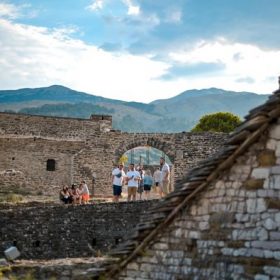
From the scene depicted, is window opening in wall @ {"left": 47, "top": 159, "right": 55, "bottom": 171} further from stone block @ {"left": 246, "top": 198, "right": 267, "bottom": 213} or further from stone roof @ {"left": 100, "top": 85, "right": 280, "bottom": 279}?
stone block @ {"left": 246, "top": 198, "right": 267, "bottom": 213}

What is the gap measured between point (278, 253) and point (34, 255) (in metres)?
11.9

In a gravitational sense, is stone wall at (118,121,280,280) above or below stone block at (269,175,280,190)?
below

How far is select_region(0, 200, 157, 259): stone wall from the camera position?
19.2 meters

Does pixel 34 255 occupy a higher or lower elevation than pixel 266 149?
lower

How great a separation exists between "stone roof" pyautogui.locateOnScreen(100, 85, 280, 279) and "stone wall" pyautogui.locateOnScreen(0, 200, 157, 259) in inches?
352

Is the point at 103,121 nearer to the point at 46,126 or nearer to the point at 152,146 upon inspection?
the point at 46,126

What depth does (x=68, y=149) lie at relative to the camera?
132 ft

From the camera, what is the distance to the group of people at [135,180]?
24.0 meters

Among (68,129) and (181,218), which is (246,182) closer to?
(181,218)

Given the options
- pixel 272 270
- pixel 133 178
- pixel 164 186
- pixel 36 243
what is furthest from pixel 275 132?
pixel 164 186

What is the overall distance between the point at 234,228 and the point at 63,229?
37.9 feet

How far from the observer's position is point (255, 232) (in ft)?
28.5

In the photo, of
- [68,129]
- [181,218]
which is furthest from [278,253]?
[68,129]

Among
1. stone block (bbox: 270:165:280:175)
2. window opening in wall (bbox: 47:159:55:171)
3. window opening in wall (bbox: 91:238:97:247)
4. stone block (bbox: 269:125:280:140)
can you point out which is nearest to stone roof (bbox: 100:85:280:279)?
stone block (bbox: 269:125:280:140)
